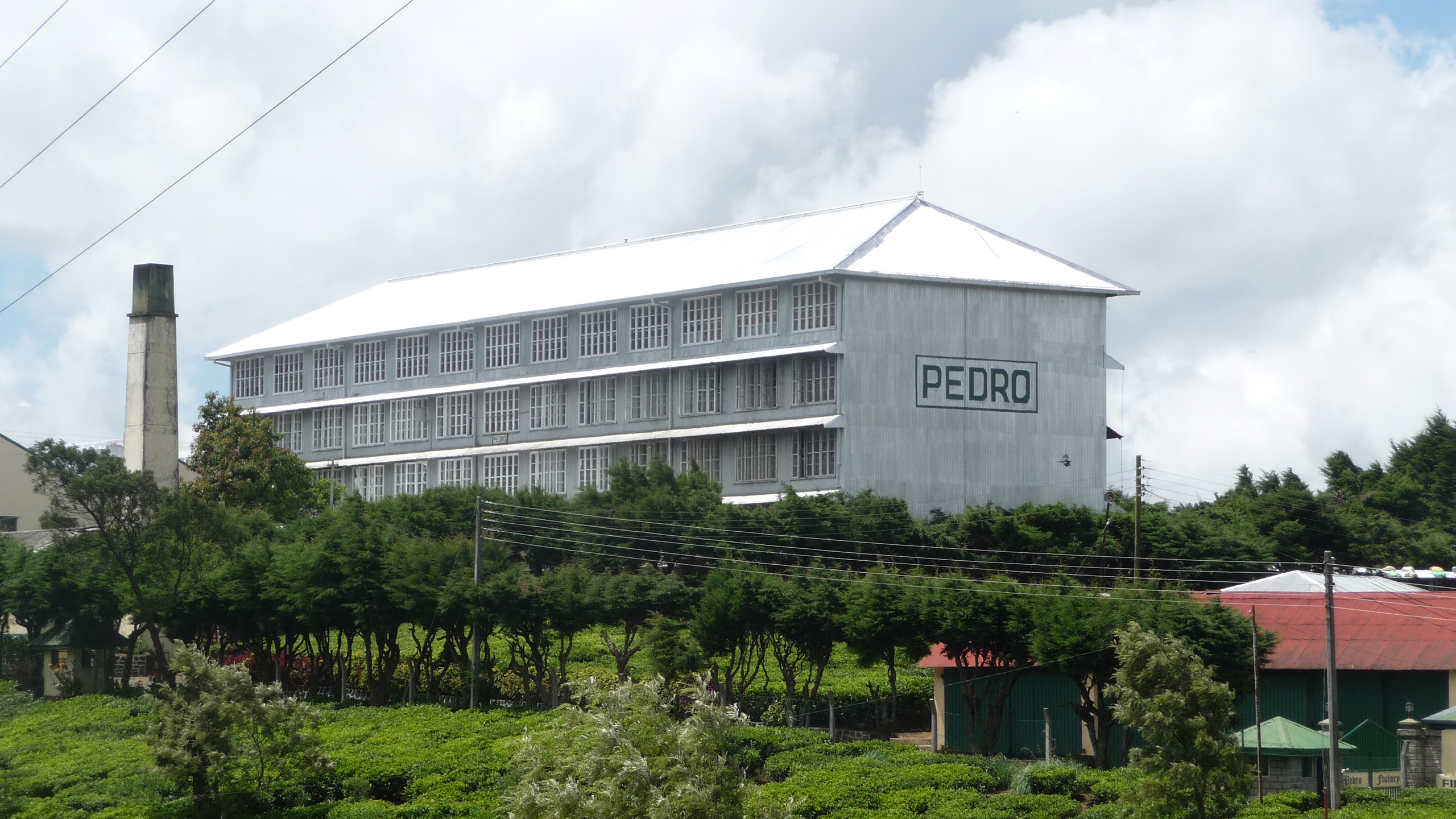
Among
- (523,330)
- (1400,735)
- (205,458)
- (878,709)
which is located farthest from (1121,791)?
(205,458)

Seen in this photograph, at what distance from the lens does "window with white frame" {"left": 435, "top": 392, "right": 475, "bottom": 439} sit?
67.4m

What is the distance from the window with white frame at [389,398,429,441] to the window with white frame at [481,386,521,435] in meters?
3.28

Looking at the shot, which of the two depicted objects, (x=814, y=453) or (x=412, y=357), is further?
(x=412, y=357)

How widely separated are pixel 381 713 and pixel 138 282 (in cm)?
2204

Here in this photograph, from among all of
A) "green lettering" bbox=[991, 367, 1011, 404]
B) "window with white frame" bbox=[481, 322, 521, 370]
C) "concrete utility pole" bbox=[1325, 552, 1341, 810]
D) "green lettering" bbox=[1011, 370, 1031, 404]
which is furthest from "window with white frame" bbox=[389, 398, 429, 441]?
Answer: "concrete utility pole" bbox=[1325, 552, 1341, 810]

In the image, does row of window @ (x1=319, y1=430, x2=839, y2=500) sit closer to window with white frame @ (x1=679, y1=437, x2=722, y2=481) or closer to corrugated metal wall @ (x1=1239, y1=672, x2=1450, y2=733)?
window with white frame @ (x1=679, y1=437, x2=722, y2=481)

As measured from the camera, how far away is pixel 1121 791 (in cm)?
3334

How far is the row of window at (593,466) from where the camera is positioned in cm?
5672

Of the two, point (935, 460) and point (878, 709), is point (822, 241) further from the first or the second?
point (878, 709)

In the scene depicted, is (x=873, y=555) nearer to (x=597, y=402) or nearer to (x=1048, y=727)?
(x=1048, y=727)

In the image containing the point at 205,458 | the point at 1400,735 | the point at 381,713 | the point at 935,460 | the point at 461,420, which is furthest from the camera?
the point at 461,420

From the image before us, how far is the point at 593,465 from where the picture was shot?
63000 millimetres

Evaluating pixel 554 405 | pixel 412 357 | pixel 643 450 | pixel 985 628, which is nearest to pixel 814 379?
pixel 643 450

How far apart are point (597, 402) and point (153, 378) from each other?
15.9 m
